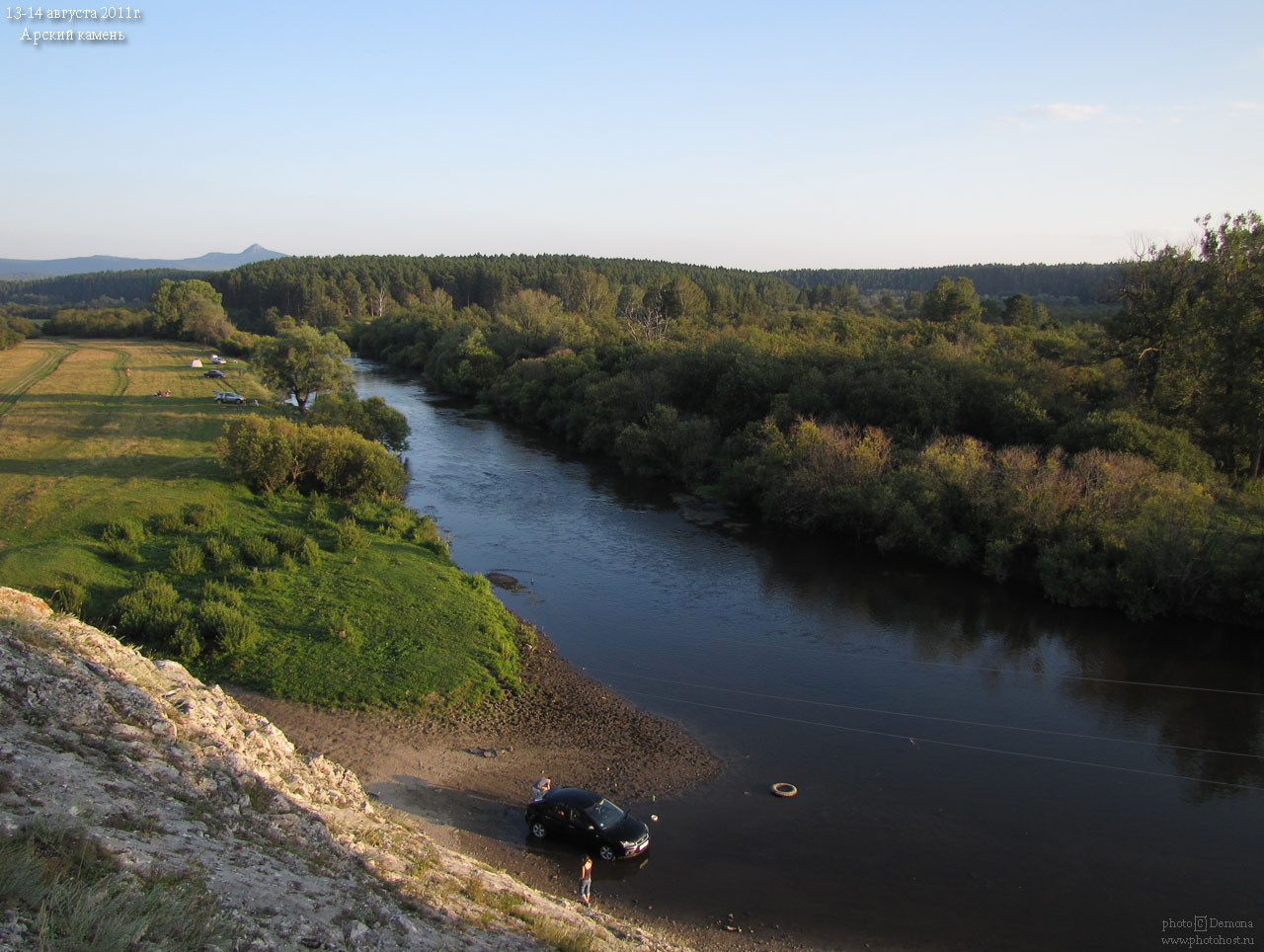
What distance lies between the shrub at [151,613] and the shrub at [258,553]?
499 centimetres

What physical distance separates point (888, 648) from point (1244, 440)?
1118 inches

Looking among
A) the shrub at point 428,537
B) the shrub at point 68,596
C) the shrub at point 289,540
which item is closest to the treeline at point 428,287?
the shrub at point 428,537

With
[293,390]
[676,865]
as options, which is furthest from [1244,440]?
[293,390]

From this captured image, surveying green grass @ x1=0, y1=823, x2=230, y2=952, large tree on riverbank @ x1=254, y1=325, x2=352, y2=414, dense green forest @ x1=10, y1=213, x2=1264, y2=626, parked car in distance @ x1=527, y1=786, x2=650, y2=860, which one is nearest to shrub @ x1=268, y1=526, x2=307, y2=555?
parked car in distance @ x1=527, y1=786, x2=650, y2=860

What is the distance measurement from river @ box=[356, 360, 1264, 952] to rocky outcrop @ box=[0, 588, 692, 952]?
5.38 meters

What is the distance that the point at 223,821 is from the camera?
12.6 meters

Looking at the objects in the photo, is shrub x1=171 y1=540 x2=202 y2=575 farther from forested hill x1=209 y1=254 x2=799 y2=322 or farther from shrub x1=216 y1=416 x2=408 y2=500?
forested hill x1=209 y1=254 x2=799 y2=322

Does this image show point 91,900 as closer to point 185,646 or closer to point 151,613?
point 185,646

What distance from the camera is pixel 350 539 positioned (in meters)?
34.5

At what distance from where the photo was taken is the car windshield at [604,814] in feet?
60.2

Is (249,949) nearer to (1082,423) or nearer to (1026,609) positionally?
(1026,609)

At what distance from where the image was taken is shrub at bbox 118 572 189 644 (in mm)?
25016

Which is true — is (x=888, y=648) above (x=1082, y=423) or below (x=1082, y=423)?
below

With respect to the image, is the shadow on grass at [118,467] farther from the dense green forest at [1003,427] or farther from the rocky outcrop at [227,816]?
the dense green forest at [1003,427]
